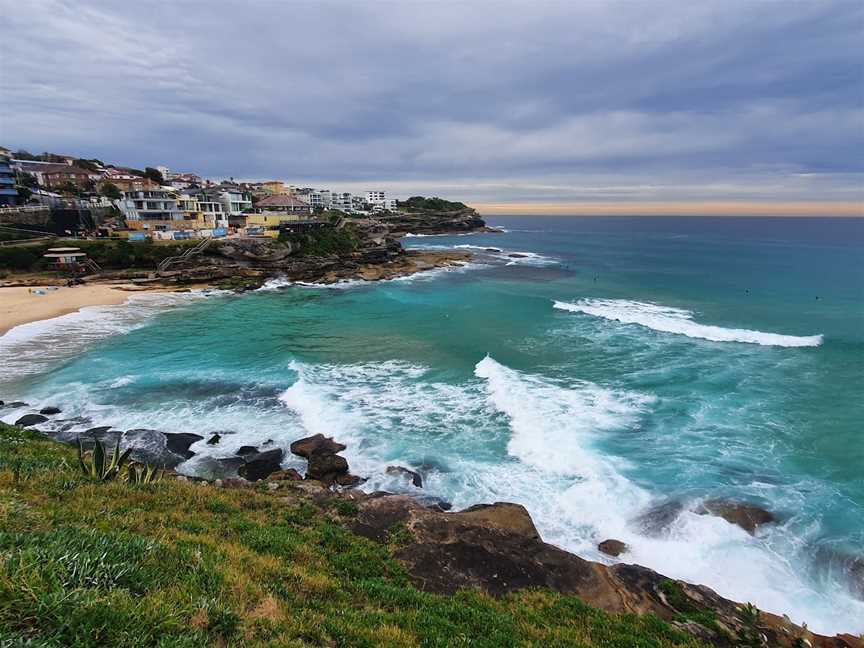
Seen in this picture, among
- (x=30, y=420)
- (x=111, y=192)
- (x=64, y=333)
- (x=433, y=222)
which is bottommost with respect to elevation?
(x=30, y=420)

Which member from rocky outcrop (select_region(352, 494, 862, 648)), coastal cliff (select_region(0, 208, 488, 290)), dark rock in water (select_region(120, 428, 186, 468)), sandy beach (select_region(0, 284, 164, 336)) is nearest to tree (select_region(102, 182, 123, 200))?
coastal cliff (select_region(0, 208, 488, 290))

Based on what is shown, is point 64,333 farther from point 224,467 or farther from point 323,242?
point 323,242

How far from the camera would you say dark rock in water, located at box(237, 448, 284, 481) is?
15.3 m

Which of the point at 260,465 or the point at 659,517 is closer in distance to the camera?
the point at 659,517

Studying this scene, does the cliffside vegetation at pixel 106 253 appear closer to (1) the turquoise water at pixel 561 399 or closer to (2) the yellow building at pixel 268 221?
(1) the turquoise water at pixel 561 399

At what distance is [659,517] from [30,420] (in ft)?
81.6

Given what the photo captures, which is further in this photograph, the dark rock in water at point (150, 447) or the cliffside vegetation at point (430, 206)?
the cliffside vegetation at point (430, 206)

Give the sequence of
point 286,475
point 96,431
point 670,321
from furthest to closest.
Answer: point 670,321, point 96,431, point 286,475

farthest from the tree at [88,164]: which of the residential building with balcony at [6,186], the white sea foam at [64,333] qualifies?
the white sea foam at [64,333]

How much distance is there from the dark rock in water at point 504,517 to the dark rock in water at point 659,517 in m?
3.80

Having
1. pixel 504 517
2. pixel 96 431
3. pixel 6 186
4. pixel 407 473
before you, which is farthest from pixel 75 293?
pixel 504 517

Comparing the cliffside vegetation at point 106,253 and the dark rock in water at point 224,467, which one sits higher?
Answer: the cliffside vegetation at point 106,253

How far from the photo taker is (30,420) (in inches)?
708

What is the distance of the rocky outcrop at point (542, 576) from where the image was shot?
8.88 metres
